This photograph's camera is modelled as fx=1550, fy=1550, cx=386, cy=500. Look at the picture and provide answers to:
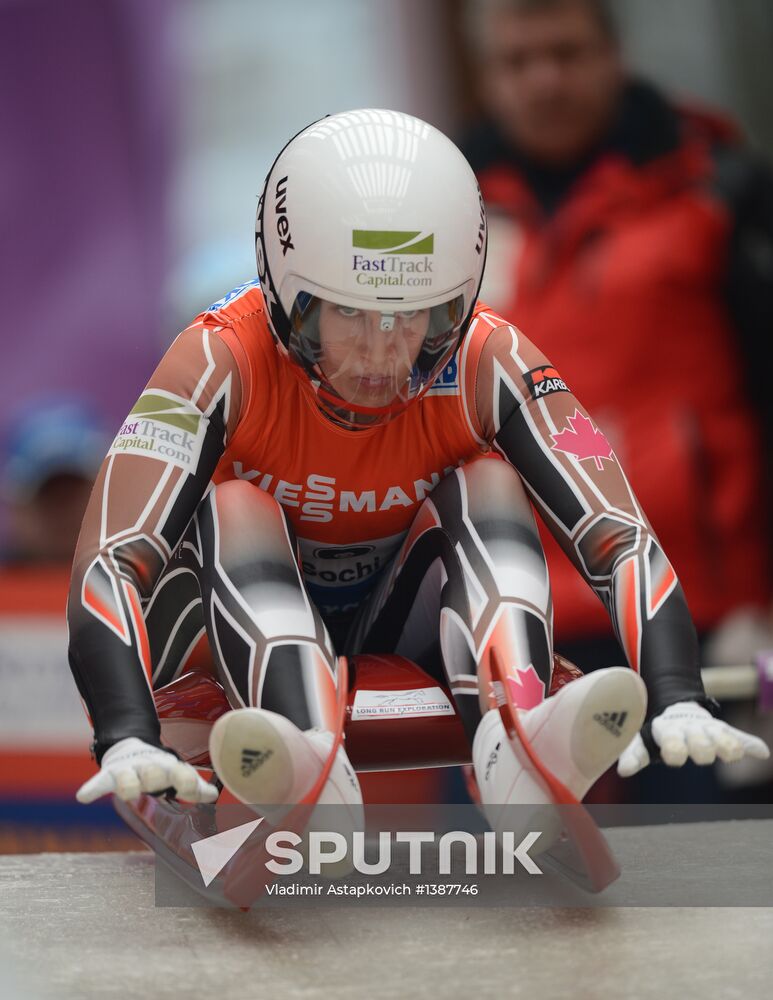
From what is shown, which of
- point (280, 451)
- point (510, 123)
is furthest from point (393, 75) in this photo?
point (280, 451)

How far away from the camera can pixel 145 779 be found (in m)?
2.79

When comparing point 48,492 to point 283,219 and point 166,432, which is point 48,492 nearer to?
point 166,432

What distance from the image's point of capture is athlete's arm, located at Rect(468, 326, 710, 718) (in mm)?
3213

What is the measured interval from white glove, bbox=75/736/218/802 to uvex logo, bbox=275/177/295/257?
111cm

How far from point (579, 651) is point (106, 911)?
8.71 ft

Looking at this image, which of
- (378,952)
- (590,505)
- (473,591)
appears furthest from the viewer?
(590,505)

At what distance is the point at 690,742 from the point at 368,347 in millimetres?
1029

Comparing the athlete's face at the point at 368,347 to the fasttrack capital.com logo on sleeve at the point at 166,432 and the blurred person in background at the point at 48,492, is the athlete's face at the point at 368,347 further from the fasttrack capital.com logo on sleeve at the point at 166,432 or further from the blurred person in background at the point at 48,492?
the blurred person in background at the point at 48,492

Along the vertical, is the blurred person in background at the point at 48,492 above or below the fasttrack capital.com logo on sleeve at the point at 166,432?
below

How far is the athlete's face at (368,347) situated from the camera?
126 inches

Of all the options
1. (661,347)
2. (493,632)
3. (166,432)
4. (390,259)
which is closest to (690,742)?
(493,632)

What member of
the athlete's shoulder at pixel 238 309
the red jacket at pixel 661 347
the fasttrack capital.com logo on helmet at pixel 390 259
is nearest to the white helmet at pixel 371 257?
the fasttrack capital.com logo on helmet at pixel 390 259

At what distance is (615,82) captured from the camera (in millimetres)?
5883

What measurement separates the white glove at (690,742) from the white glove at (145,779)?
0.80 meters
